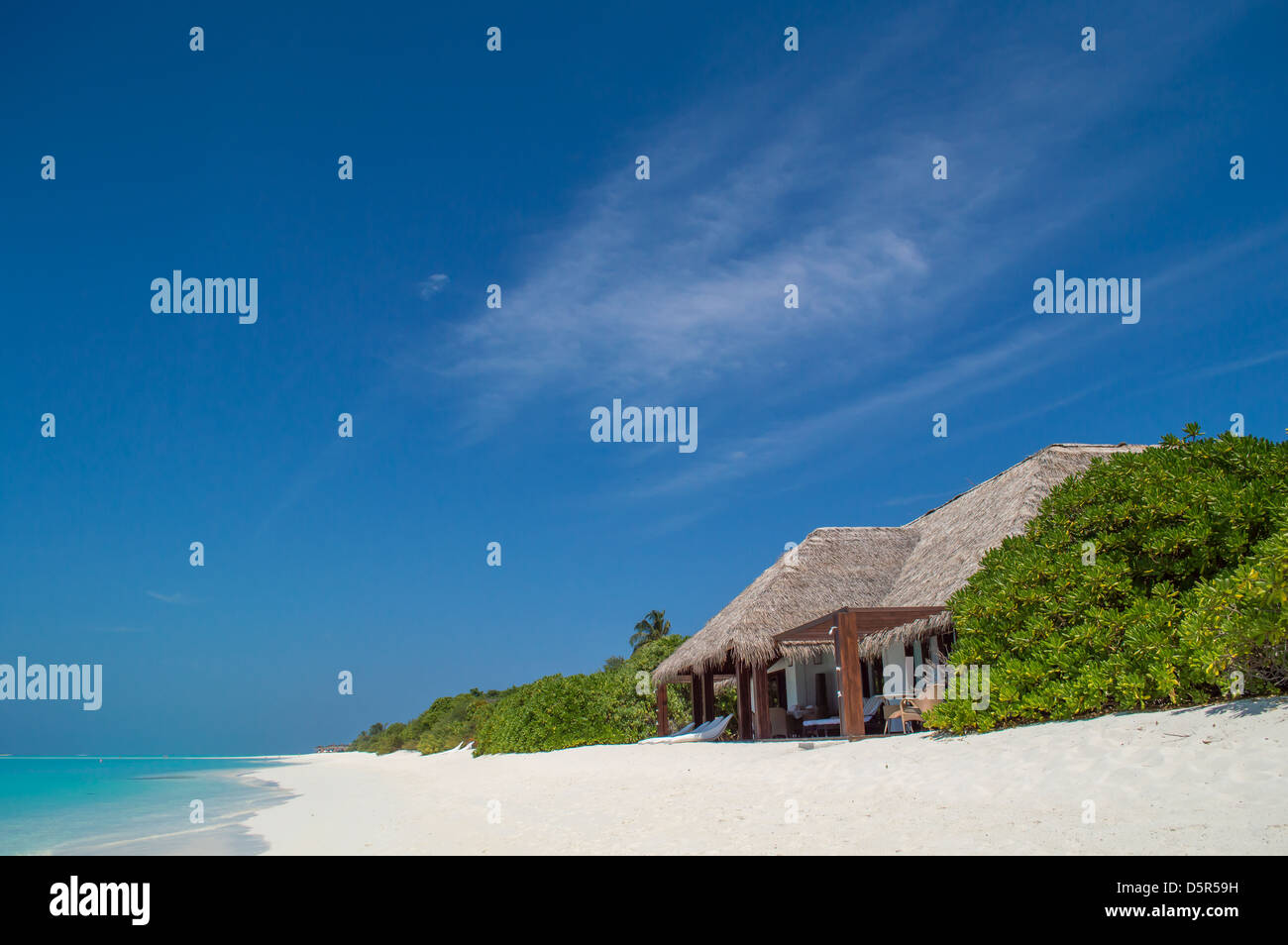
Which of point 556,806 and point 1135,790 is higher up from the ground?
point 1135,790

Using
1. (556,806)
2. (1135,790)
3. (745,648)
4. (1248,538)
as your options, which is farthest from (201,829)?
(1248,538)

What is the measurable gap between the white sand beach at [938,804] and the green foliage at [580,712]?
11.5 m

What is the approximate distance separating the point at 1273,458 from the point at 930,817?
458 cm

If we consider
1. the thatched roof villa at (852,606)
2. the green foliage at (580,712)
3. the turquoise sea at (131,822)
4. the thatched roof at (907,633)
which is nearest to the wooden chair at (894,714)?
the thatched roof villa at (852,606)

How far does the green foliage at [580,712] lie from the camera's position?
2097cm

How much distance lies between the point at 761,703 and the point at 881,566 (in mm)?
5171

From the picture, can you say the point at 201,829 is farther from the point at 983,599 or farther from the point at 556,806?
the point at 983,599

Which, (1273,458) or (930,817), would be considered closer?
(930,817)

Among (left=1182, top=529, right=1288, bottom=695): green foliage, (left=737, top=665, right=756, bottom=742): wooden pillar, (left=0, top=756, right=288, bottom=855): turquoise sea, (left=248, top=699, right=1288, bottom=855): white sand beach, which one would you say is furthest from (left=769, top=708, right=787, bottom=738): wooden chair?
(left=1182, top=529, right=1288, bottom=695): green foliage

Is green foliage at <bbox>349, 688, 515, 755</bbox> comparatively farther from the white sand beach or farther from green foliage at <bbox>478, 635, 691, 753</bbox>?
the white sand beach

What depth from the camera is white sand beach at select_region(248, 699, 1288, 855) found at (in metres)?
4.36

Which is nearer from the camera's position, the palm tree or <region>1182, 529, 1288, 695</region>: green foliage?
<region>1182, 529, 1288, 695</region>: green foliage

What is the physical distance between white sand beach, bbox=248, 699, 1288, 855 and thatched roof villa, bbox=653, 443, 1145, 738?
9.31 feet

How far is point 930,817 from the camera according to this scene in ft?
17.5
